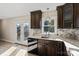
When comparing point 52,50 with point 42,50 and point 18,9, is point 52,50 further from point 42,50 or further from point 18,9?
point 18,9

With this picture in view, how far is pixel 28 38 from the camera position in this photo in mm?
2467

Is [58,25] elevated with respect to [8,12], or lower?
lower

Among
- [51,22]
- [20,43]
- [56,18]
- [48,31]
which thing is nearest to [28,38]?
[20,43]

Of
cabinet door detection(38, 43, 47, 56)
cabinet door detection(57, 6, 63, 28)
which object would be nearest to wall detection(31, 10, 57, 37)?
cabinet door detection(57, 6, 63, 28)

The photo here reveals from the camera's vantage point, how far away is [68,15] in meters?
2.53

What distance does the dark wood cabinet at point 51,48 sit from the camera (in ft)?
7.59

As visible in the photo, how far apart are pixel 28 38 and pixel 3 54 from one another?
66cm

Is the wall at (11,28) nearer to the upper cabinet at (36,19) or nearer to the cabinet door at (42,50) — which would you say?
the upper cabinet at (36,19)

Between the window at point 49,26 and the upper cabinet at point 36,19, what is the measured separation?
13cm

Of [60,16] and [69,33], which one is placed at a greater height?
[60,16]

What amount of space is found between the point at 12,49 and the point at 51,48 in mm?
921

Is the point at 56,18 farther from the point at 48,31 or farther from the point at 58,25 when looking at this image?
the point at 48,31

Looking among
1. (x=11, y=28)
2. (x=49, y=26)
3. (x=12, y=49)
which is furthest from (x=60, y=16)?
(x=12, y=49)

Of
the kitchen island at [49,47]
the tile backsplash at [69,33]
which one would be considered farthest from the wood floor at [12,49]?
the tile backsplash at [69,33]
